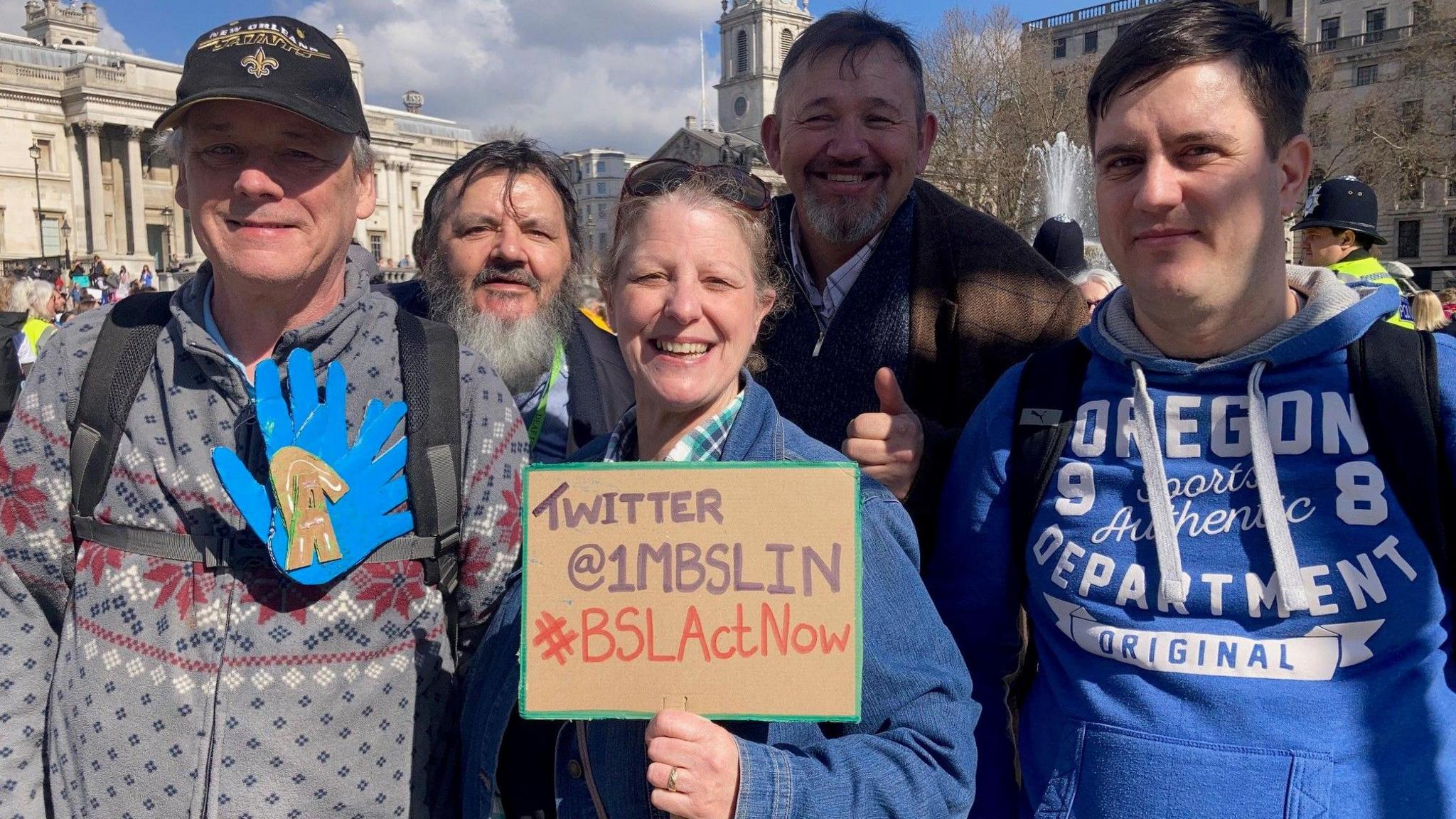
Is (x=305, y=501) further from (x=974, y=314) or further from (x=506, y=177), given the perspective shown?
(x=974, y=314)

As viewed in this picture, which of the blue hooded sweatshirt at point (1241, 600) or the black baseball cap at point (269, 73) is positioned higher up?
the black baseball cap at point (269, 73)

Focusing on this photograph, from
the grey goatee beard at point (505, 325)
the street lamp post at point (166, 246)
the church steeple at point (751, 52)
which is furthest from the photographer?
the church steeple at point (751, 52)

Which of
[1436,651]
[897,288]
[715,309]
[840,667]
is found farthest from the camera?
[897,288]

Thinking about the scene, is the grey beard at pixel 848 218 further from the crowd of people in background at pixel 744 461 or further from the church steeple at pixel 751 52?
the church steeple at pixel 751 52

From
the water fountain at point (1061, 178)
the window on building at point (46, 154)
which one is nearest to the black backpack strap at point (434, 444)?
the water fountain at point (1061, 178)

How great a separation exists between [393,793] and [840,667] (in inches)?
39.6

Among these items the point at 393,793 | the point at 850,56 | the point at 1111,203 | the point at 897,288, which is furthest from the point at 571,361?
the point at 1111,203

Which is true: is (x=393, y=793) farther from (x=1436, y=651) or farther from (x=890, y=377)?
(x=1436, y=651)

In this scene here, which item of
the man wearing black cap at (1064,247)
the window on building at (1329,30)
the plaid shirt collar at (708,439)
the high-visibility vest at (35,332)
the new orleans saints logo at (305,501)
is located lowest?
the new orleans saints logo at (305,501)

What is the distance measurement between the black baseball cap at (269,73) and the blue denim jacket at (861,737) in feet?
3.40

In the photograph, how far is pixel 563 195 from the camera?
11.2 ft

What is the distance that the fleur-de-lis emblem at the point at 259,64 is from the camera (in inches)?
80.0

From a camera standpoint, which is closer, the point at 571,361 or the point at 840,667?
the point at 840,667

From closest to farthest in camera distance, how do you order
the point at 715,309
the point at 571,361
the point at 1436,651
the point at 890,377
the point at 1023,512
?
the point at 1436,651, the point at 715,309, the point at 1023,512, the point at 890,377, the point at 571,361
